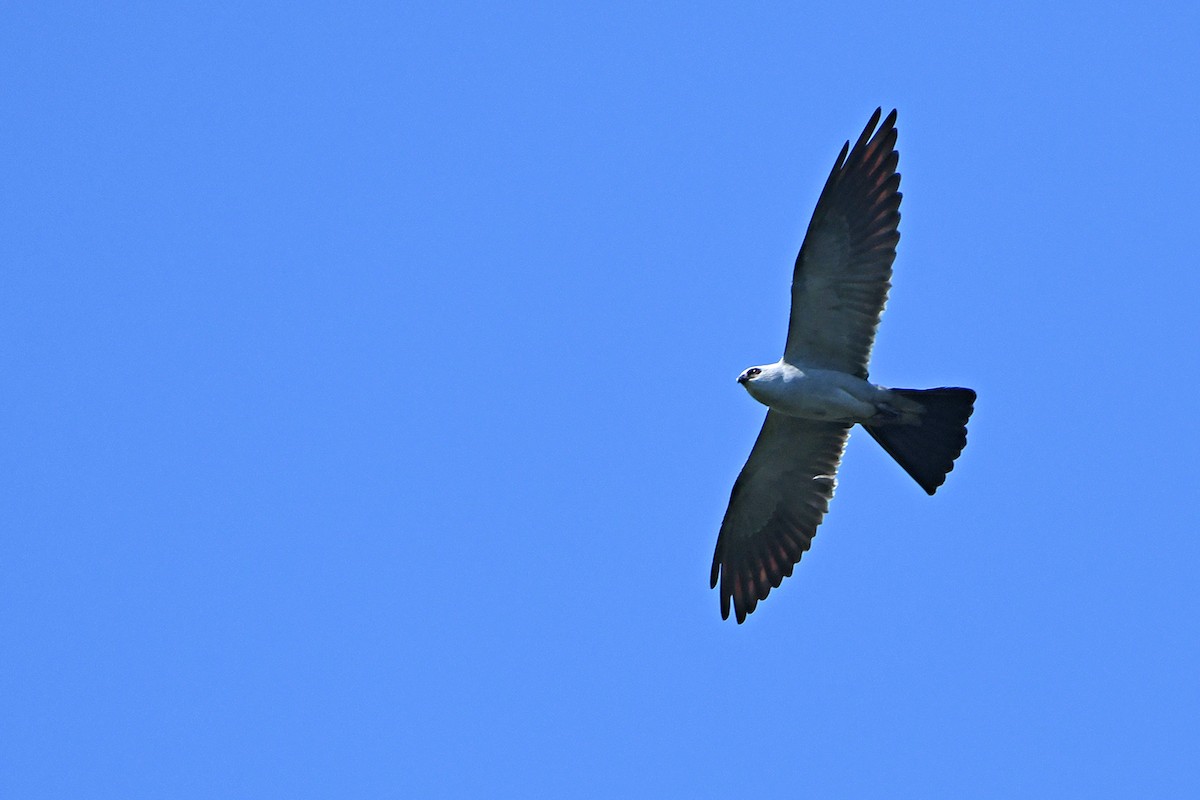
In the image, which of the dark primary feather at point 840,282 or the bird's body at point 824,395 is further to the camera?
the bird's body at point 824,395

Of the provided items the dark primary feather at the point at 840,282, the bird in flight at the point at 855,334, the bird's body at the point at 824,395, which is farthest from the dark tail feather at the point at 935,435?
the dark primary feather at the point at 840,282

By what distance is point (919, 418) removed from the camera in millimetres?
14828

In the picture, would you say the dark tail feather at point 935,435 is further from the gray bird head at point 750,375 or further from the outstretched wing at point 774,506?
the gray bird head at point 750,375

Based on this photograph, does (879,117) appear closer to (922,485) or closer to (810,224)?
(810,224)

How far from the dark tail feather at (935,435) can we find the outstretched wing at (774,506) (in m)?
1.24

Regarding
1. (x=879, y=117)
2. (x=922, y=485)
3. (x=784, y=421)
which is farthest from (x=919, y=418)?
(x=879, y=117)

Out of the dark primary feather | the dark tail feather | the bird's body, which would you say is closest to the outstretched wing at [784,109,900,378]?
the dark primary feather

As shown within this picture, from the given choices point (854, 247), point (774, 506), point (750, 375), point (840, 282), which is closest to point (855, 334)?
point (840, 282)

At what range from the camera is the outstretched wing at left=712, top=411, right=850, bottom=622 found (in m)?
16.2

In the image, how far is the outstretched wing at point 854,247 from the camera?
580 inches

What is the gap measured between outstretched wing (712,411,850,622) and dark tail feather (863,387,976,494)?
4.07 feet

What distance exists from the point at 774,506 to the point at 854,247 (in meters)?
3.30

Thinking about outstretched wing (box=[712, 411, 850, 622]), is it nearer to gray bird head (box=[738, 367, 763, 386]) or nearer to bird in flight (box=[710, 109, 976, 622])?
bird in flight (box=[710, 109, 976, 622])

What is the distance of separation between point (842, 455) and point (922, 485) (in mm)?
1715
